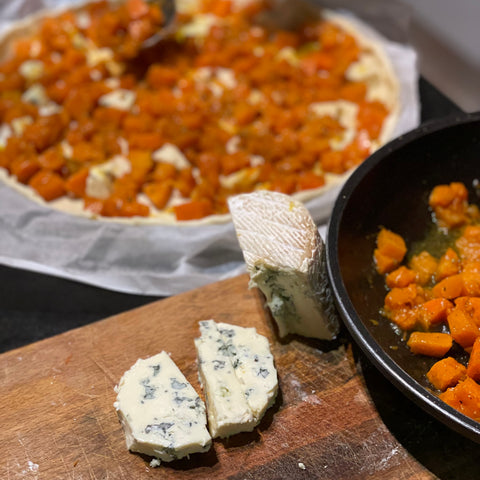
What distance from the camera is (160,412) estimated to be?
156 centimetres

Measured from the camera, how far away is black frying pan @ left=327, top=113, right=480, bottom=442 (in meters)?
1.62

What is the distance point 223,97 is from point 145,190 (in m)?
0.75

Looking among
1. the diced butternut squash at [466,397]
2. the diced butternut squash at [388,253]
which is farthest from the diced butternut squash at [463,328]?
the diced butternut squash at [388,253]

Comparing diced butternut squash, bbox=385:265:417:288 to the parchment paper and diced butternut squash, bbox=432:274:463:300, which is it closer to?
diced butternut squash, bbox=432:274:463:300

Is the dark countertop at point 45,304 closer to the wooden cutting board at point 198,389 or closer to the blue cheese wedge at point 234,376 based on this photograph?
the wooden cutting board at point 198,389

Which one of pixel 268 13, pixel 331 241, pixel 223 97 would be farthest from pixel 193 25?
pixel 331 241

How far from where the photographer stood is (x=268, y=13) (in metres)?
3.57

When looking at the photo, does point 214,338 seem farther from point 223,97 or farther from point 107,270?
point 223,97

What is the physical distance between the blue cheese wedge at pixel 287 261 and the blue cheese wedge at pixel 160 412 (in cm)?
37

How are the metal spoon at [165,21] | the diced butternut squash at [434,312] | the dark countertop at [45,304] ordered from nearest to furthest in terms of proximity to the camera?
the diced butternut squash at [434,312] < the dark countertop at [45,304] < the metal spoon at [165,21]

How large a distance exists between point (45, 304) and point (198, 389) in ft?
3.02

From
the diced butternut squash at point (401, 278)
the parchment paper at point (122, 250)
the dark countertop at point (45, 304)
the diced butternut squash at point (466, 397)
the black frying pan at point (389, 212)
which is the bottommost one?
the dark countertop at point (45, 304)

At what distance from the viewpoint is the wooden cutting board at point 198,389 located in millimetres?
1556

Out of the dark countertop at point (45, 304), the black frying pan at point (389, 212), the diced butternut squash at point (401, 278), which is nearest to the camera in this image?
the black frying pan at point (389, 212)
